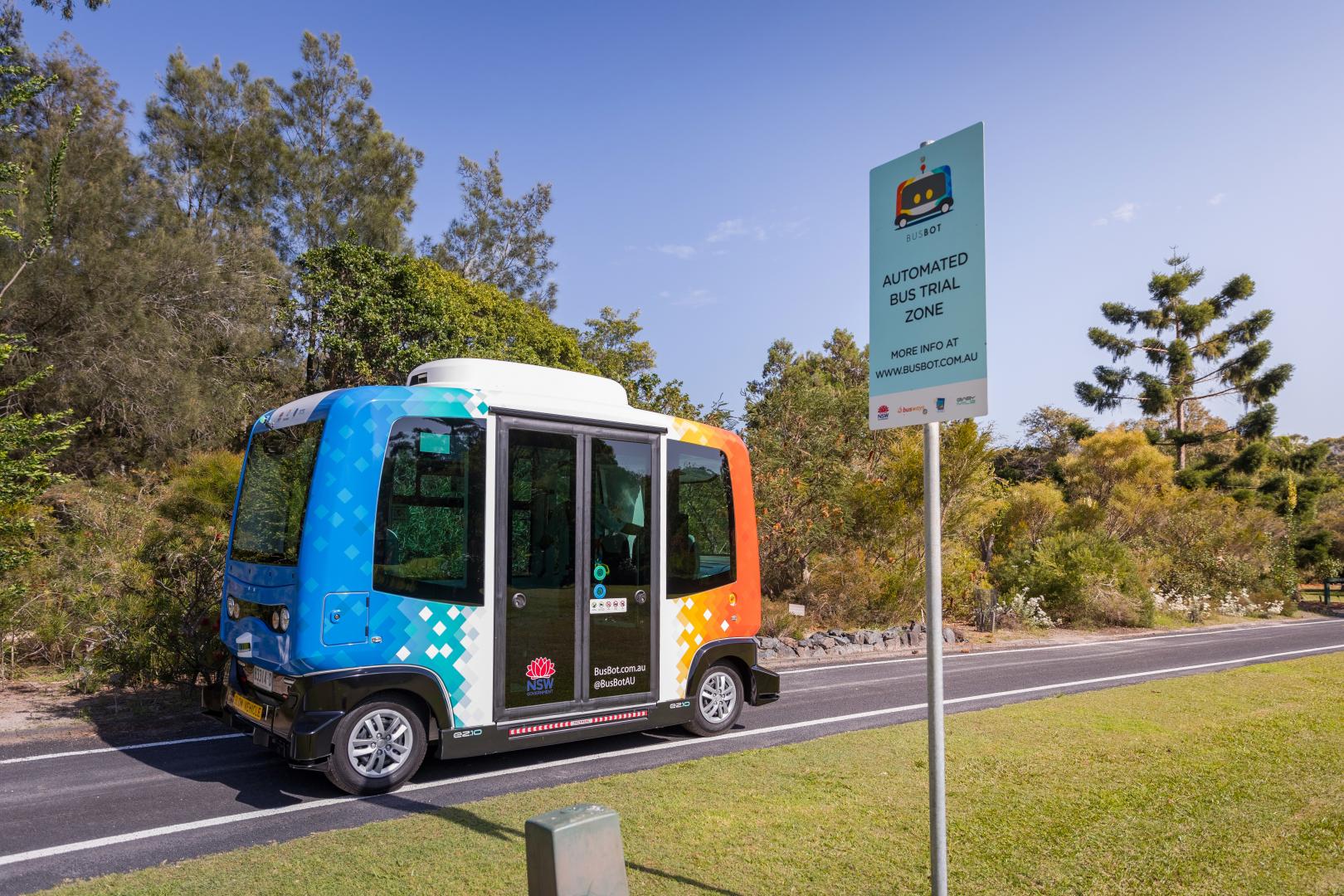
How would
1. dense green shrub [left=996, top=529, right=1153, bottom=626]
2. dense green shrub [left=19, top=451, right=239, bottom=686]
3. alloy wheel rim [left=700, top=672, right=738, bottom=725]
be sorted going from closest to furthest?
alloy wheel rim [left=700, top=672, right=738, bottom=725] < dense green shrub [left=19, top=451, right=239, bottom=686] < dense green shrub [left=996, top=529, right=1153, bottom=626]

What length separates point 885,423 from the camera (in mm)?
3885

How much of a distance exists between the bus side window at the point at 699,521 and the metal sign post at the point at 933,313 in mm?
3801

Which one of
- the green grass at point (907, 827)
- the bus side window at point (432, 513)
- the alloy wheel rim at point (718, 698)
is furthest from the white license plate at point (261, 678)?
the alloy wheel rim at point (718, 698)

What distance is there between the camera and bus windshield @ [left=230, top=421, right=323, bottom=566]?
19.9 feet

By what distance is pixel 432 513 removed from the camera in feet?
20.4

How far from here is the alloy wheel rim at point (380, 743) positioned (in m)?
5.98

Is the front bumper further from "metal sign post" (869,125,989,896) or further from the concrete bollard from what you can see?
"metal sign post" (869,125,989,896)

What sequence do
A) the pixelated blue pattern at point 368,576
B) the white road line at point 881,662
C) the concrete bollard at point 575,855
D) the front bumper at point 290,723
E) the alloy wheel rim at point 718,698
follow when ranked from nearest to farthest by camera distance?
the concrete bollard at point 575,855, the front bumper at point 290,723, the pixelated blue pattern at point 368,576, the white road line at point 881,662, the alloy wheel rim at point 718,698

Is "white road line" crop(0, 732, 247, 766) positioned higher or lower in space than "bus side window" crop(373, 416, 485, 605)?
lower

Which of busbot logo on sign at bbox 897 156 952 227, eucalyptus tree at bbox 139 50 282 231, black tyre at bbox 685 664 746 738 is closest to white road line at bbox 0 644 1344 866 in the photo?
black tyre at bbox 685 664 746 738

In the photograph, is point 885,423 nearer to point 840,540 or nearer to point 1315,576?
point 840,540

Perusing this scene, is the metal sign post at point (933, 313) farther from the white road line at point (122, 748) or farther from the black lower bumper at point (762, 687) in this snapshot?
the white road line at point (122, 748)

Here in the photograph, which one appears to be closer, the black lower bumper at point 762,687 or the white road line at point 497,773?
the white road line at point 497,773

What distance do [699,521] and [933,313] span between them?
4405 mm
